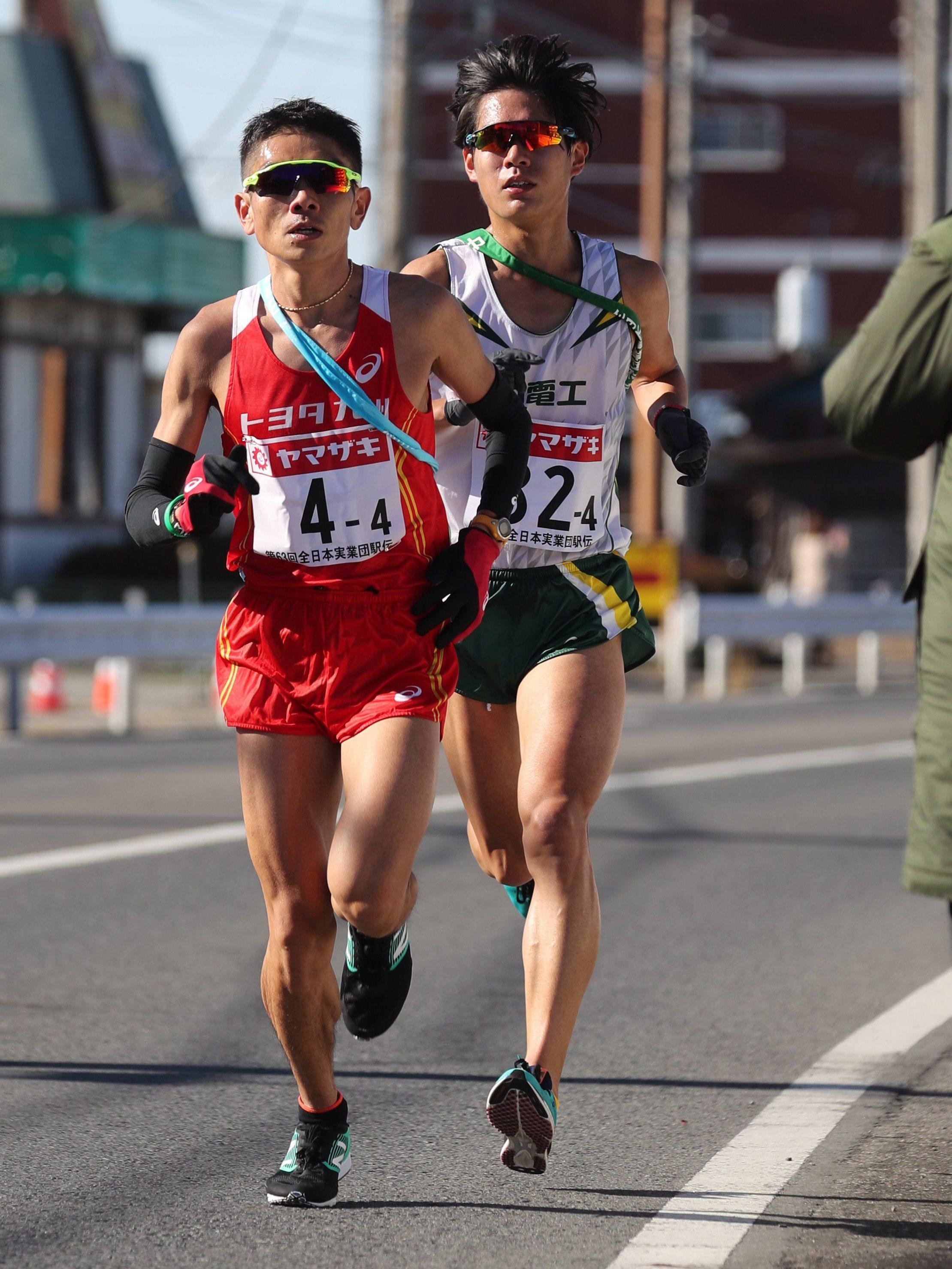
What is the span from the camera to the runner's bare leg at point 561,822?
4191 mm

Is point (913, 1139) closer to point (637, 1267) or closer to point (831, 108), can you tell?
point (637, 1267)

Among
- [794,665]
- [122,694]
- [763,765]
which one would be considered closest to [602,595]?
[763,765]

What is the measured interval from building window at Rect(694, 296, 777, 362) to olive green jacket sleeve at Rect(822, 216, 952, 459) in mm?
52051

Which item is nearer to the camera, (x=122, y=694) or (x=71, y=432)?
(x=122, y=694)

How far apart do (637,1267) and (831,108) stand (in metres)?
54.0

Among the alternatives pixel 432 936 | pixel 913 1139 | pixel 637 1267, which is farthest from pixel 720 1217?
pixel 432 936

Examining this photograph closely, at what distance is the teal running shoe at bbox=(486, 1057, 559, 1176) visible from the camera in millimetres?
3934

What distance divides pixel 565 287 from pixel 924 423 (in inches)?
60.9

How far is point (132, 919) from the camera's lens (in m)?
7.52

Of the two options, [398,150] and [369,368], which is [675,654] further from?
[369,368]

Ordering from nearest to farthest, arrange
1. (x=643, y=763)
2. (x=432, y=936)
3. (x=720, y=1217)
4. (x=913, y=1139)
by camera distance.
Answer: (x=720, y=1217) → (x=913, y=1139) → (x=432, y=936) → (x=643, y=763)

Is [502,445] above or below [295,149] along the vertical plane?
below

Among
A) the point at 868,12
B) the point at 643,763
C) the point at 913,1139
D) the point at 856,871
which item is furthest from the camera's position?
the point at 868,12

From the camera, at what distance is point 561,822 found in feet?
14.0
